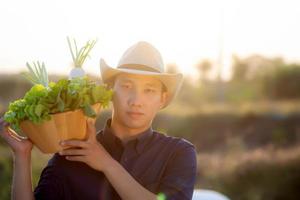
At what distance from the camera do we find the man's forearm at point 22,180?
279cm

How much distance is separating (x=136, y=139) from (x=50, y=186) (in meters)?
0.44

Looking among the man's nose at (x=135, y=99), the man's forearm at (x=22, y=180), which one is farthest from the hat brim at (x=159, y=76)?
the man's forearm at (x=22, y=180)

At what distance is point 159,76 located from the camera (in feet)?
9.65

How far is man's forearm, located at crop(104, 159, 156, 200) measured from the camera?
2.60m

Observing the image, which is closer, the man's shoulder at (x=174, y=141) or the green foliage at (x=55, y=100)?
the green foliage at (x=55, y=100)

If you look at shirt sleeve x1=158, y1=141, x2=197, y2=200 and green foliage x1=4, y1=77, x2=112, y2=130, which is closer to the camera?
green foliage x1=4, y1=77, x2=112, y2=130

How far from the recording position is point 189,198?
9.25 feet

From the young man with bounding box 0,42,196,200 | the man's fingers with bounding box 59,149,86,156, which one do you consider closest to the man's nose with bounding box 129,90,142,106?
the young man with bounding box 0,42,196,200

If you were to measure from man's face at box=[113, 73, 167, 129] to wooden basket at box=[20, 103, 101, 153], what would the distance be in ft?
0.55

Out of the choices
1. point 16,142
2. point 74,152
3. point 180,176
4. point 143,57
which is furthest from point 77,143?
point 143,57

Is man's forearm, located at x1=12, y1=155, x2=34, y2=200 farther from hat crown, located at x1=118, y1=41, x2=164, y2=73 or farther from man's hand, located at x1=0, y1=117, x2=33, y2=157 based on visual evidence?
hat crown, located at x1=118, y1=41, x2=164, y2=73

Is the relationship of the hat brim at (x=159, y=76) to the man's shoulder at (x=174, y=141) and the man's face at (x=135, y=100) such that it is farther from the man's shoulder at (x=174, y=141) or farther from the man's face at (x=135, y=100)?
the man's shoulder at (x=174, y=141)

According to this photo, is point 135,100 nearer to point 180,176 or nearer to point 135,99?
point 135,99

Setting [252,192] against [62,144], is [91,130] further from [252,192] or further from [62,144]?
[252,192]
